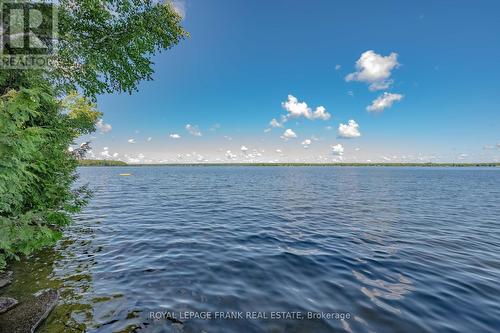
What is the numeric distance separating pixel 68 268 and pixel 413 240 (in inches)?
744

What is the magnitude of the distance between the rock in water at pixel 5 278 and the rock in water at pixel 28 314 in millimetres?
2342

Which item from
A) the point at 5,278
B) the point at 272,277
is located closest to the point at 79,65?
the point at 5,278

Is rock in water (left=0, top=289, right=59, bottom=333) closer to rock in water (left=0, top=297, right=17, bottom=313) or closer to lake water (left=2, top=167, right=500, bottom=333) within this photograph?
rock in water (left=0, top=297, right=17, bottom=313)

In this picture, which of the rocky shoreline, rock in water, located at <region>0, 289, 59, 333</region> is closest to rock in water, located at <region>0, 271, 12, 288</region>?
the rocky shoreline

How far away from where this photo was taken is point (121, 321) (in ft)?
24.3

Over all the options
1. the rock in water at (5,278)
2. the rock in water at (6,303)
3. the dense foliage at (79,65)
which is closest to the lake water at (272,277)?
the rock in water at (5,278)

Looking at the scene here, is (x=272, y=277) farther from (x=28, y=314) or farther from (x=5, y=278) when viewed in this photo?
(x=5, y=278)

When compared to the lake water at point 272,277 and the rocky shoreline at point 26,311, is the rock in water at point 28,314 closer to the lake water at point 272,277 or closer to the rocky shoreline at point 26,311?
the rocky shoreline at point 26,311

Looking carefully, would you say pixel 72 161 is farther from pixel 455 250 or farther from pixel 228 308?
pixel 455 250

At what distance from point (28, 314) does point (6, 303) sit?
1.42m

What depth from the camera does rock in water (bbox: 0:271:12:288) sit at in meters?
9.27

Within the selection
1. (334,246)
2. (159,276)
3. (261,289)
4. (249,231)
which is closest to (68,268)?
(159,276)

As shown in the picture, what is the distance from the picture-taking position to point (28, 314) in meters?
7.07

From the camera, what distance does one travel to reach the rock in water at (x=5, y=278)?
9.27m
